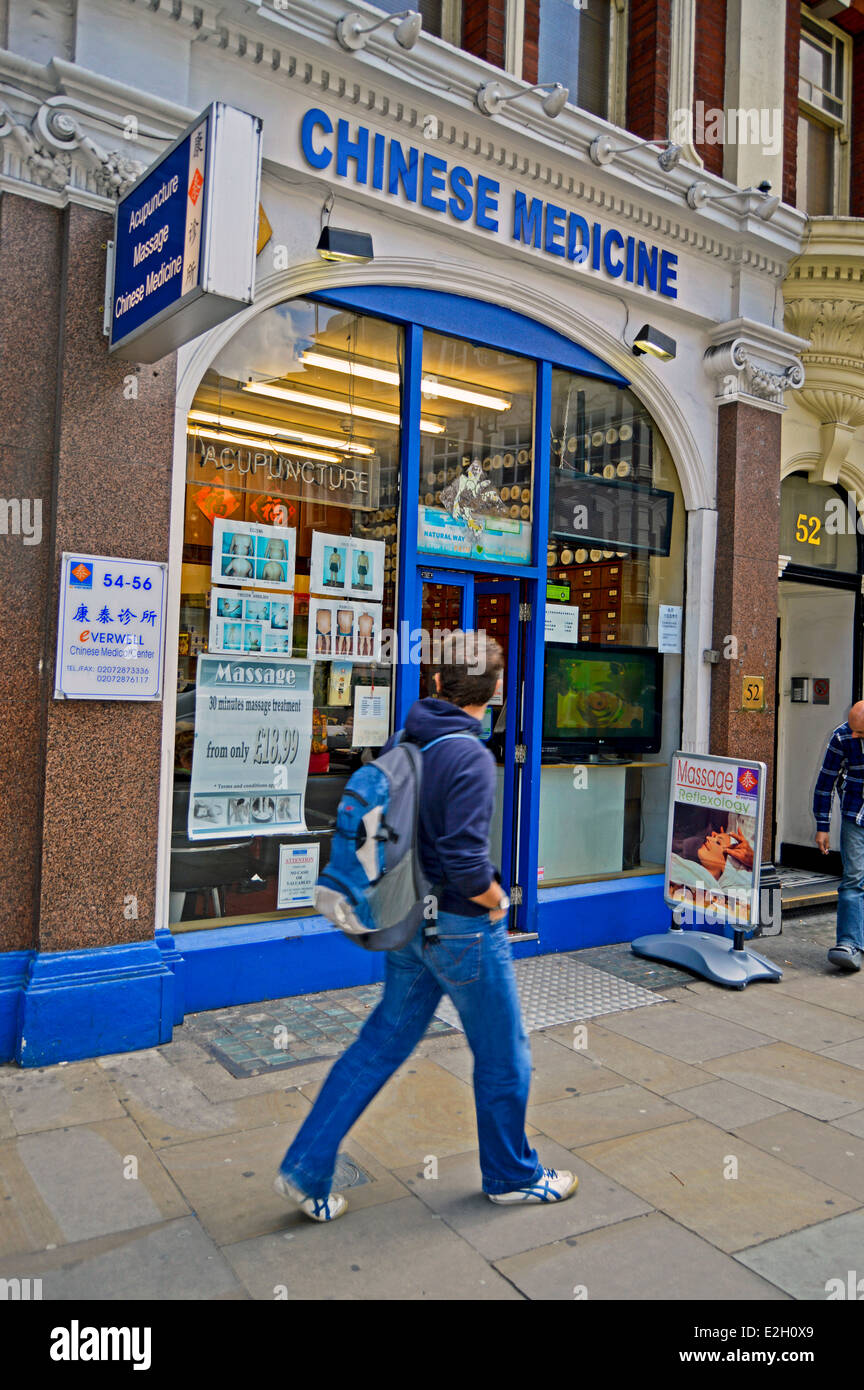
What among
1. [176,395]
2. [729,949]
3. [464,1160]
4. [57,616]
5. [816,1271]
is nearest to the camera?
[816,1271]

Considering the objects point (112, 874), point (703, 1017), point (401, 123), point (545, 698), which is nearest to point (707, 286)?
point (401, 123)

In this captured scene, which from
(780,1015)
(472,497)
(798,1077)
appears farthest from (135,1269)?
(472,497)

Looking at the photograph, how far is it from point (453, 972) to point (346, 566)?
3307 millimetres

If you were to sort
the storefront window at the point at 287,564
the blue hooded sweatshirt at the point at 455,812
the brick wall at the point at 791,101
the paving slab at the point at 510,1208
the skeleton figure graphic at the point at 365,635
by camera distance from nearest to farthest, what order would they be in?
the blue hooded sweatshirt at the point at 455,812
the paving slab at the point at 510,1208
the storefront window at the point at 287,564
the skeleton figure graphic at the point at 365,635
the brick wall at the point at 791,101

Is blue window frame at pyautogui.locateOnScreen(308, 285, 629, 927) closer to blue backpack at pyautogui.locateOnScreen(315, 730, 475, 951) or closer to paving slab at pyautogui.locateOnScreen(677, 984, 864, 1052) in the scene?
paving slab at pyautogui.locateOnScreen(677, 984, 864, 1052)

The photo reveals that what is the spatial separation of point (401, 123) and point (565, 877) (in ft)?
16.4

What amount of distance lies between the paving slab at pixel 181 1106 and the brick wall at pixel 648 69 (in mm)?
6985

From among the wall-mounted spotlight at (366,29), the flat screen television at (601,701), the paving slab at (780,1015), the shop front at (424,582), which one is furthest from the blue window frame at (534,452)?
the paving slab at (780,1015)

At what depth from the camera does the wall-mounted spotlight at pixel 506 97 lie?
19.6ft

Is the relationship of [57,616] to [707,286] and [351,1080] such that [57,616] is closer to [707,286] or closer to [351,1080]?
[351,1080]

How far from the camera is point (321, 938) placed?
5707mm

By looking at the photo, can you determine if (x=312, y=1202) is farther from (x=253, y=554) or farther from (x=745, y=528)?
(x=745, y=528)

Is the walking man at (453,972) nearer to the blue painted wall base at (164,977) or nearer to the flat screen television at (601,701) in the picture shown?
the blue painted wall base at (164,977)

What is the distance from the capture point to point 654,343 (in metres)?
6.93
